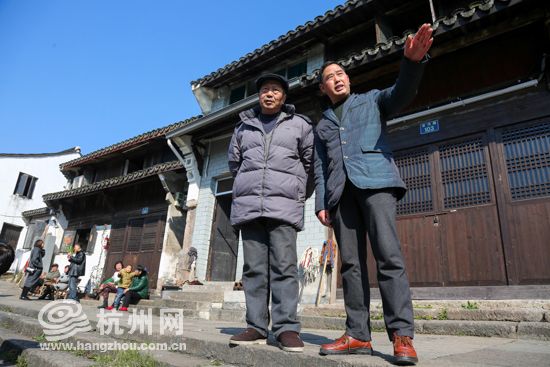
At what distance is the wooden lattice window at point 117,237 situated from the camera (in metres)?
13.0

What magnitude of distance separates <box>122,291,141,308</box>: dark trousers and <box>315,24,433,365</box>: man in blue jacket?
7.37 metres

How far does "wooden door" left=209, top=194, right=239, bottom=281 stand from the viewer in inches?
376

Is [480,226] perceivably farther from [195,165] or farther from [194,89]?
[194,89]

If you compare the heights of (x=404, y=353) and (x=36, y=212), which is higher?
(x=36, y=212)

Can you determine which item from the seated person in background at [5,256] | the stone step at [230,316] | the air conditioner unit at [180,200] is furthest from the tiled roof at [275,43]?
the seated person in background at [5,256]

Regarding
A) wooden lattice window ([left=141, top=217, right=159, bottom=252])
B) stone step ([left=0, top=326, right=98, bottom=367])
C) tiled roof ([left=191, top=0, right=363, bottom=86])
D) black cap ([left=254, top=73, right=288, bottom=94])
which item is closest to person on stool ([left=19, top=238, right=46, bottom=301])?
wooden lattice window ([left=141, top=217, right=159, bottom=252])

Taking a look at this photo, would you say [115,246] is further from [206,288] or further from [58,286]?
[206,288]

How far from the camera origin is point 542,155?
5082 millimetres

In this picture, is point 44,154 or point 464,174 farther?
point 44,154

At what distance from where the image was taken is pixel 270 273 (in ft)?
8.08

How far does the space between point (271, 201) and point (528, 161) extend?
4.74m

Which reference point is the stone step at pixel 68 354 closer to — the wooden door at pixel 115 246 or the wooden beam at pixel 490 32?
the wooden beam at pixel 490 32

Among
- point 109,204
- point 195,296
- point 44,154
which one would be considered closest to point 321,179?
point 195,296

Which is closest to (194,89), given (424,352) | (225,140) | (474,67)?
(225,140)
